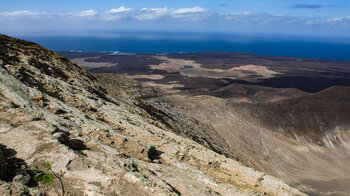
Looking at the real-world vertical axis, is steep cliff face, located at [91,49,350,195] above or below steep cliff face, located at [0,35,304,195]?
below

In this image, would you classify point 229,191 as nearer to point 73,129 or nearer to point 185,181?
point 185,181

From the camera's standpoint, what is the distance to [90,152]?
6266 millimetres

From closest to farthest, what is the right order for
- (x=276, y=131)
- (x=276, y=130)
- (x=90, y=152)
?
(x=90, y=152), (x=276, y=131), (x=276, y=130)

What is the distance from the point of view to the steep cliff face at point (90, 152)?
5.23 m

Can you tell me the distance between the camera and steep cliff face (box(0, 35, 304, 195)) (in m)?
5.23

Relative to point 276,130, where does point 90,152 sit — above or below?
above

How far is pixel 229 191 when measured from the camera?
727 cm

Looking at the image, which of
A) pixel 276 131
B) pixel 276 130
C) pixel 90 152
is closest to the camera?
pixel 90 152

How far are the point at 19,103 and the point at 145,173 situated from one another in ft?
17.8

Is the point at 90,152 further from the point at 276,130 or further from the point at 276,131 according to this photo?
the point at 276,130

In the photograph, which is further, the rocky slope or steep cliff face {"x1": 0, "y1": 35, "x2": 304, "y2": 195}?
the rocky slope

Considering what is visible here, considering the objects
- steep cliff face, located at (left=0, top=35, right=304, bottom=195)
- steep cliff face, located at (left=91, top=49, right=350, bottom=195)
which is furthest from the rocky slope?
steep cliff face, located at (left=0, top=35, right=304, bottom=195)

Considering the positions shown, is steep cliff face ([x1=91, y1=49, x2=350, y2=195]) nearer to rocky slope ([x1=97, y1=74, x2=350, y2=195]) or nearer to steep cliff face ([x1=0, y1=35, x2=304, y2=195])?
rocky slope ([x1=97, y1=74, x2=350, y2=195])

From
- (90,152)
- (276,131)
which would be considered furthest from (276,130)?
(90,152)
